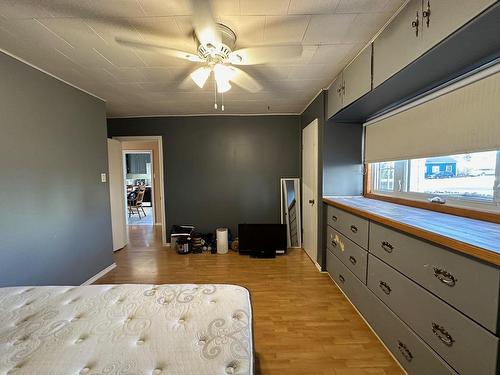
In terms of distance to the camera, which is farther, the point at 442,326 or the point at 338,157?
the point at 338,157

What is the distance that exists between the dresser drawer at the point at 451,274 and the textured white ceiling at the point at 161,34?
148 centimetres

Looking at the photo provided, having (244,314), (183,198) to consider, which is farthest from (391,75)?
(183,198)

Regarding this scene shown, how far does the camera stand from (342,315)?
6.61 ft

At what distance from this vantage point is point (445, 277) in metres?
1.11

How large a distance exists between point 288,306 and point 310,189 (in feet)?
5.55

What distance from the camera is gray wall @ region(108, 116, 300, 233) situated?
3891 mm

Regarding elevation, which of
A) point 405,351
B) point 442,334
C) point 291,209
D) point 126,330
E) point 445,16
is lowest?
point 405,351

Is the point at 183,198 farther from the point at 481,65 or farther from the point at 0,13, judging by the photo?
the point at 481,65

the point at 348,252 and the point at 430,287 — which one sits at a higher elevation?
the point at 430,287

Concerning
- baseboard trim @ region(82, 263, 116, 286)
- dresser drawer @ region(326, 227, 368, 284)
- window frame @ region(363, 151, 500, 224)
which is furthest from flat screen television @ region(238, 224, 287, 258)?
baseboard trim @ region(82, 263, 116, 286)

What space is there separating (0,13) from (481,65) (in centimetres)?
299

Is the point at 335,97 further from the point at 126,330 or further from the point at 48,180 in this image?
the point at 48,180

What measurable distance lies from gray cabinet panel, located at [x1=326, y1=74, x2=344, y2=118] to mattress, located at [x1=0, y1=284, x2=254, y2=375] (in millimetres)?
2081

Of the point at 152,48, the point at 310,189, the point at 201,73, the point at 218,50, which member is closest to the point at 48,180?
the point at 152,48
